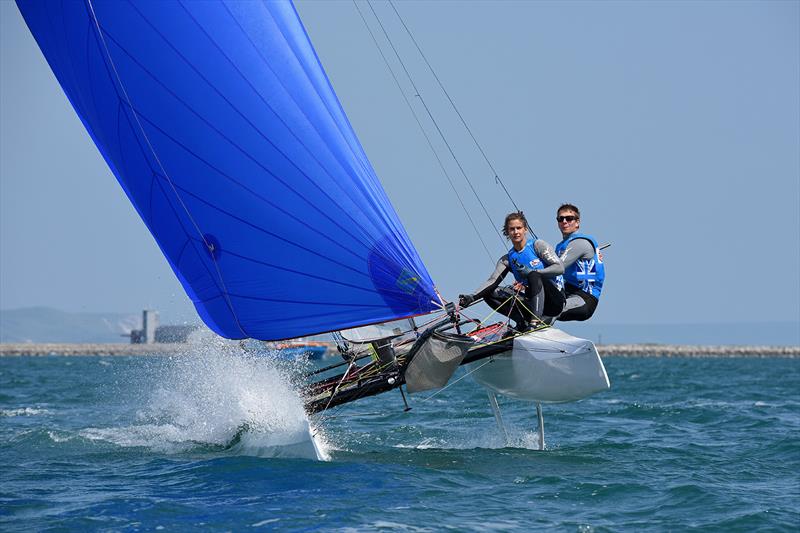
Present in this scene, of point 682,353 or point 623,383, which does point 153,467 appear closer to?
point 623,383

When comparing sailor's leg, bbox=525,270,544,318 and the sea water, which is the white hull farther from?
the sea water

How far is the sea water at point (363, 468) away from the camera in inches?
341

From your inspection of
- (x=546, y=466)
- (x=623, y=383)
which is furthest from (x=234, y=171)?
(x=623, y=383)

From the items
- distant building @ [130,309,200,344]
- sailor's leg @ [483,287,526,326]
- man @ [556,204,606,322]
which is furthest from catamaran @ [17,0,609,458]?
distant building @ [130,309,200,344]

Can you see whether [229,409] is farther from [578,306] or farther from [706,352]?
[706,352]

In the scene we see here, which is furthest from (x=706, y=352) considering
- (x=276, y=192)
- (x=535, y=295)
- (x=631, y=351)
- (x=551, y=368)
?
(x=276, y=192)

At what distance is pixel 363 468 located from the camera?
10.4 metres

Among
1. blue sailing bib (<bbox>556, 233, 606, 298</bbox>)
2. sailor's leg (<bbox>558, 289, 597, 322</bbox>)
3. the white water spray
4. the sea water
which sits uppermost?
blue sailing bib (<bbox>556, 233, 606, 298</bbox>)

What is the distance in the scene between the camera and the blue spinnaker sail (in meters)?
10.4

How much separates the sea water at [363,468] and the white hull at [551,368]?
2.33 feet

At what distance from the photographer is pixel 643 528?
8469 mm

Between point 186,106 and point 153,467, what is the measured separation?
3.41 meters

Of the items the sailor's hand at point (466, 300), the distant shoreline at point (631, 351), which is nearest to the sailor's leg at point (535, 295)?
the sailor's hand at point (466, 300)

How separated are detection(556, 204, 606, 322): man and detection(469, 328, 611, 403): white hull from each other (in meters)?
0.47
